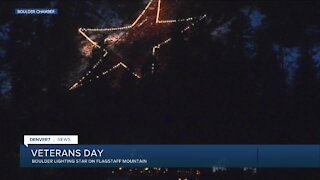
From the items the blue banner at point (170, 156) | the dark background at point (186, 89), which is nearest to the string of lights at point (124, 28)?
the dark background at point (186, 89)

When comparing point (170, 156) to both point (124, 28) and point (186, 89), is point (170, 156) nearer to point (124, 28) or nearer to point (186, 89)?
point (186, 89)

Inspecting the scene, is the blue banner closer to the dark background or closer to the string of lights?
the dark background

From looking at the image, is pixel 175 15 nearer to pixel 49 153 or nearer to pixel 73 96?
pixel 73 96

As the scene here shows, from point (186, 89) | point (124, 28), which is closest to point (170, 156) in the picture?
point (186, 89)

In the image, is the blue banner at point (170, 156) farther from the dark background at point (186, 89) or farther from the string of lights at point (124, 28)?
the string of lights at point (124, 28)

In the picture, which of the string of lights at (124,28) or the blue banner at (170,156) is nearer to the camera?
the blue banner at (170,156)

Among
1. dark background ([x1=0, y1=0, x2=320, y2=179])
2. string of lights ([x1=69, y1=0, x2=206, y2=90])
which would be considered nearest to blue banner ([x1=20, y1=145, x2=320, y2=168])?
dark background ([x1=0, y1=0, x2=320, y2=179])
